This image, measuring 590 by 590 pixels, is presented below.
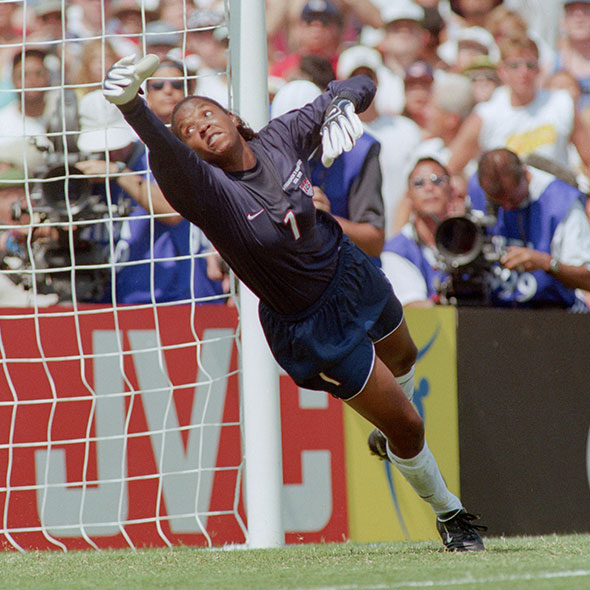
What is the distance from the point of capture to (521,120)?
7.74 metres

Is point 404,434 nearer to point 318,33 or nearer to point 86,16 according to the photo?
point 318,33

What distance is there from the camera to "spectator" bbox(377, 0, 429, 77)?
334 inches

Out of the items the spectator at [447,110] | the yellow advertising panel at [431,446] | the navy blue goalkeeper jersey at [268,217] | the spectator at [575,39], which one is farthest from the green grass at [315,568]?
the spectator at [575,39]

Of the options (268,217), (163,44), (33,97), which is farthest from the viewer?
(163,44)

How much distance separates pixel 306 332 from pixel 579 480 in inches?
87.8

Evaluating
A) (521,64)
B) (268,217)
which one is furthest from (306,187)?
(521,64)

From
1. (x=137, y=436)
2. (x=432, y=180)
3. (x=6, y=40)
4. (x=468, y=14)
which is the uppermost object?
(x=468, y=14)

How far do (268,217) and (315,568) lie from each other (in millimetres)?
1246

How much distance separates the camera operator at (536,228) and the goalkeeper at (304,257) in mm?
1746

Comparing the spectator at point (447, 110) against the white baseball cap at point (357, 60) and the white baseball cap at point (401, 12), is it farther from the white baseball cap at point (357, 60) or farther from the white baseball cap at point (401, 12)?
the white baseball cap at point (401, 12)

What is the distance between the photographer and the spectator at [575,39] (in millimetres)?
8617

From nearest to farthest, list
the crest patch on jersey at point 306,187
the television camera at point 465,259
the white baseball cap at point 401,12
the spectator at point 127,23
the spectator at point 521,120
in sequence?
1. the crest patch on jersey at point 306,187
2. the television camera at point 465,259
3. the spectator at point 521,120
4. the spectator at point 127,23
5. the white baseball cap at point 401,12

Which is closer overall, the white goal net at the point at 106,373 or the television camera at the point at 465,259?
the white goal net at the point at 106,373

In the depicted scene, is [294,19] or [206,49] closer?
[206,49]
